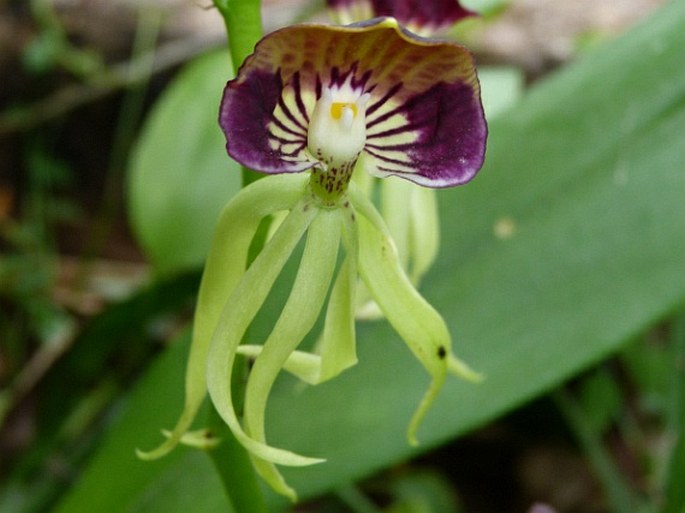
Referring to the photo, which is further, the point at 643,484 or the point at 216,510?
the point at 643,484

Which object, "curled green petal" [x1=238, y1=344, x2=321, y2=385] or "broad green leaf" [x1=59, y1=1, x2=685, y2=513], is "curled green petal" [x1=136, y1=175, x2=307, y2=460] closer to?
"curled green petal" [x1=238, y1=344, x2=321, y2=385]

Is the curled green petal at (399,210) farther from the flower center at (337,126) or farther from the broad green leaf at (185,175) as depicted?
the broad green leaf at (185,175)

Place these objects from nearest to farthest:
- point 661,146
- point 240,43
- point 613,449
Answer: point 240,43, point 661,146, point 613,449

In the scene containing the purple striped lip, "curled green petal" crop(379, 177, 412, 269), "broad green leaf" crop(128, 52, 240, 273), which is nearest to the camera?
the purple striped lip

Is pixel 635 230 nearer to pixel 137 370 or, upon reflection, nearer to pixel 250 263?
pixel 250 263

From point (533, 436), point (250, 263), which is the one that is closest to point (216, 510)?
point (250, 263)

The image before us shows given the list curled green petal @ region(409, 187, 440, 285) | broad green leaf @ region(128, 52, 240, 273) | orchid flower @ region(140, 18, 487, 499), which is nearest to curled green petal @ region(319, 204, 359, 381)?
orchid flower @ region(140, 18, 487, 499)

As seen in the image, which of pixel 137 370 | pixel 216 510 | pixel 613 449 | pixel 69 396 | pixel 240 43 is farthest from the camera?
pixel 613 449

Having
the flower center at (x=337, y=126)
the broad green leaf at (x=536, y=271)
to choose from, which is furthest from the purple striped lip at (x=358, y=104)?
the broad green leaf at (x=536, y=271)
